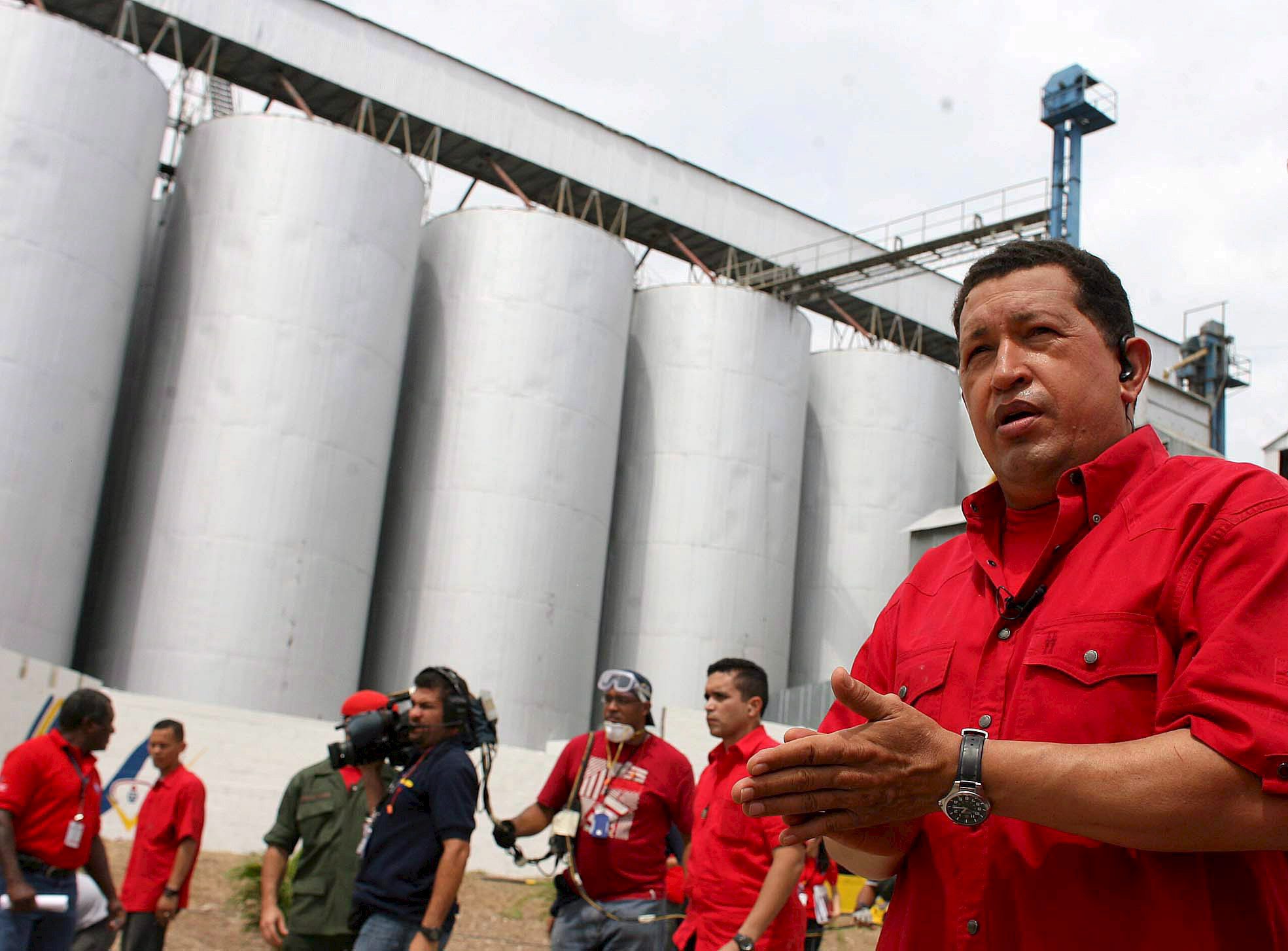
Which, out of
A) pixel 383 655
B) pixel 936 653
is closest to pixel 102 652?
pixel 383 655

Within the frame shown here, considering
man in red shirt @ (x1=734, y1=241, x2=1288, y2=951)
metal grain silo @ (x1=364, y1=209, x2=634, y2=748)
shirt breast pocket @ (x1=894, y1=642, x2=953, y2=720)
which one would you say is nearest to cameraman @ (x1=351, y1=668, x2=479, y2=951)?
A: man in red shirt @ (x1=734, y1=241, x2=1288, y2=951)

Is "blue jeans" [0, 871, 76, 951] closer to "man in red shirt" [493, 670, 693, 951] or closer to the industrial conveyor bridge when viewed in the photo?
"man in red shirt" [493, 670, 693, 951]

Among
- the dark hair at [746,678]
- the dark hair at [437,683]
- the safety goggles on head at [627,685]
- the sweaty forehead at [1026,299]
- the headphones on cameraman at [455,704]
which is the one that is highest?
the sweaty forehead at [1026,299]

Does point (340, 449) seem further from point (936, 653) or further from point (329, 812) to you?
point (936, 653)

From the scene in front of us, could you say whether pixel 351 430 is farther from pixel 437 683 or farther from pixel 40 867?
pixel 437 683

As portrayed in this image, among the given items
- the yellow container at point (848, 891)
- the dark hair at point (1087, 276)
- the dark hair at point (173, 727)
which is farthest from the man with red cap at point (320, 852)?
the yellow container at point (848, 891)

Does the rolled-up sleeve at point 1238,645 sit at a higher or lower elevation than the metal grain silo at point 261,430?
lower

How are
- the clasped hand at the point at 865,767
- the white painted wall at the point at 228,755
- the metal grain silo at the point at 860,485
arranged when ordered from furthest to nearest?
the metal grain silo at the point at 860,485
the white painted wall at the point at 228,755
the clasped hand at the point at 865,767

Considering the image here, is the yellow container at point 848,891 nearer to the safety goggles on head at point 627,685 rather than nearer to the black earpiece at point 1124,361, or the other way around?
the safety goggles on head at point 627,685

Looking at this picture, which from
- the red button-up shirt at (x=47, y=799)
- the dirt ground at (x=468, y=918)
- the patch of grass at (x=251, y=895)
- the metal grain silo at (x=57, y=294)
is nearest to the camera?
the red button-up shirt at (x=47, y=799)

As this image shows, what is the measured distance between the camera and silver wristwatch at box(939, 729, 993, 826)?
180 cm

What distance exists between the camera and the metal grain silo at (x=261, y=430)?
900 inches

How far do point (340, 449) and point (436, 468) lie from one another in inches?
118

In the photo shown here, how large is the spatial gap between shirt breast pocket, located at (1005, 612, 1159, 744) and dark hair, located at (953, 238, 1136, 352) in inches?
25.6
